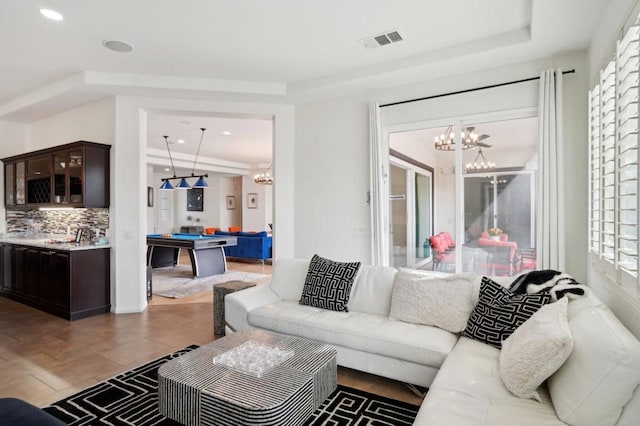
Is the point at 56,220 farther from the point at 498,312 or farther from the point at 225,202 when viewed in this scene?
the point at 225,202

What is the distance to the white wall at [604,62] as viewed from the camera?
189 centimetres

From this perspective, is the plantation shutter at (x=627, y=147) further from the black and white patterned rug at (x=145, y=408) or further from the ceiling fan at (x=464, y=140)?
the ceiling fan at (x=464, y=140)

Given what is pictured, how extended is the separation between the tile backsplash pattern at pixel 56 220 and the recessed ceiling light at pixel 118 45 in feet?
6.97

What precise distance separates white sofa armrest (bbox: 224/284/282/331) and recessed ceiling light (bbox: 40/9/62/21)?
277 centimetres

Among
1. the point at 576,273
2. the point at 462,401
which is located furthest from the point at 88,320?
the point at 576,273

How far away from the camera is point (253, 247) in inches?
349

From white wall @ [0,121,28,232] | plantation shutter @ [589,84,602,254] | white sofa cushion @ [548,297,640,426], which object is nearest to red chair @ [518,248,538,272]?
plantation shutter @ [589,84,602,254]

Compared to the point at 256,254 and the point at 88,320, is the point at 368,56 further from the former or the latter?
the point at 256,254

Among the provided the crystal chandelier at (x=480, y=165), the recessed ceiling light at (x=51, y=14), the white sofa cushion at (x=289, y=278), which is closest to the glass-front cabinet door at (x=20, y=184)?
the recessed ceiling light at (x=51, y=14)

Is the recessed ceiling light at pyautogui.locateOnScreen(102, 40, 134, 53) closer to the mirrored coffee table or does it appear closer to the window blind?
the mirrored coffee table

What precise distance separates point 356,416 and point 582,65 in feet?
11.5

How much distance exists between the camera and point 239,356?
2291 mm

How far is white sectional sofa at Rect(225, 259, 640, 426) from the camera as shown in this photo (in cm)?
146

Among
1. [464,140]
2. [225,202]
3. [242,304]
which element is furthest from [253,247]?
[464,140]
